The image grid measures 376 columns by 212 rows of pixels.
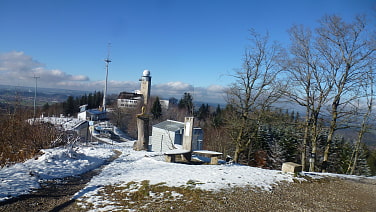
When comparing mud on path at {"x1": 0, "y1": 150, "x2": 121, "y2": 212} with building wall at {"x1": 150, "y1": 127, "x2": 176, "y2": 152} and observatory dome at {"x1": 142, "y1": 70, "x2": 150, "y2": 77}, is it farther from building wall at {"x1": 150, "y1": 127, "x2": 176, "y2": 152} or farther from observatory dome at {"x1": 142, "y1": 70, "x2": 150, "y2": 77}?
observatory dome at {"x1": 142, "y1": 70, "x2": 150, "y2": 77}

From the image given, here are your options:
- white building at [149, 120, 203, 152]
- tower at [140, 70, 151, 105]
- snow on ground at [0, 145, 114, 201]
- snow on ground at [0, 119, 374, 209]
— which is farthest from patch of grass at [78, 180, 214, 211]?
tower at [140, 70, 151, 105]

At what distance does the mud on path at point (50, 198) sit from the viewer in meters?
5.60

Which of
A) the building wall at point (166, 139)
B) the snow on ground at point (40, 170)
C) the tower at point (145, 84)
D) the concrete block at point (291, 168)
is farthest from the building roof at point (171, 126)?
the tower at point (145, 84)

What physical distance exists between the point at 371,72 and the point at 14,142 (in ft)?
55.2

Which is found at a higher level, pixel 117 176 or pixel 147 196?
pixel 147 196

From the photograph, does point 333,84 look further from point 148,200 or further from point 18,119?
point 18,119

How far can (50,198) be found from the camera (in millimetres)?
6359

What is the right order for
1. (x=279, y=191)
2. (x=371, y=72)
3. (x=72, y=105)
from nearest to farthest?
(x=279, y=191) < (x=371, y=72) < (x=72, y=105)

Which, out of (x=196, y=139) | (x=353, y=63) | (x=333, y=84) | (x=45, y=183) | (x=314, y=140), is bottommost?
(x=196, y=139)

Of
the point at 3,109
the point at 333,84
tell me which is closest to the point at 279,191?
the point at 333,84

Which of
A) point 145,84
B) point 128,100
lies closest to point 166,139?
point 128,100

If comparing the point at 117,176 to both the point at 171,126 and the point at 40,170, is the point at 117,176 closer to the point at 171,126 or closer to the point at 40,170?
the point at 40,170

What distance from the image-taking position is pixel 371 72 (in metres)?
11.3

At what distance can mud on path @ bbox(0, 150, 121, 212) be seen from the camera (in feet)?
18.4
